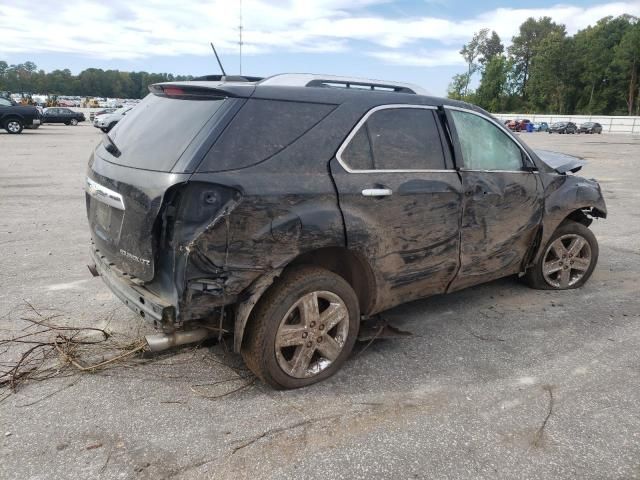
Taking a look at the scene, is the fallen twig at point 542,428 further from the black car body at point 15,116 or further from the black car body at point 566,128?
the black car body at point 566,128

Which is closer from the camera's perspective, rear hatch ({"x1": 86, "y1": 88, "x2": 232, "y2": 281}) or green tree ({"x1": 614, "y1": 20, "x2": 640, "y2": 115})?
rear hatch ({"x1": 86, "y1": 88, "x2": 232, "y2": 281})

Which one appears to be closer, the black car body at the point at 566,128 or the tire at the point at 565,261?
the tire at the point at 565,261

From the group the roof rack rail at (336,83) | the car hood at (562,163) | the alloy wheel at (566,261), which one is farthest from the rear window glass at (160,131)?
the alloy wheel at (566,261)

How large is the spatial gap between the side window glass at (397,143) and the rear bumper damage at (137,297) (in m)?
1.40

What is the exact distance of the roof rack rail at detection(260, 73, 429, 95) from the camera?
329cm

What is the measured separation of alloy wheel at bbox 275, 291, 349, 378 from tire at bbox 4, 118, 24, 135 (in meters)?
27.3

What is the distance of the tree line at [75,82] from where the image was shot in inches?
6142

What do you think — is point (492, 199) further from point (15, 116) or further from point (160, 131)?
point (15, 116)

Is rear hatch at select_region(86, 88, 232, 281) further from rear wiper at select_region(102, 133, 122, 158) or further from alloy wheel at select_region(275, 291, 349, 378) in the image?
alloy wheel at select_region(275, 291, 349, 378)

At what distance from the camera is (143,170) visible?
2924 mm

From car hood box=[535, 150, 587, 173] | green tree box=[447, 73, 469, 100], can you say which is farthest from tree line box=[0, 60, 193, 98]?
car hood box=[535, 150, 587, 173]

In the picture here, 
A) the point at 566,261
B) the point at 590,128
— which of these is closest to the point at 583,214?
the point at 566,261

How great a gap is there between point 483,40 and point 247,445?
133m

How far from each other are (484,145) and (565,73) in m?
108
